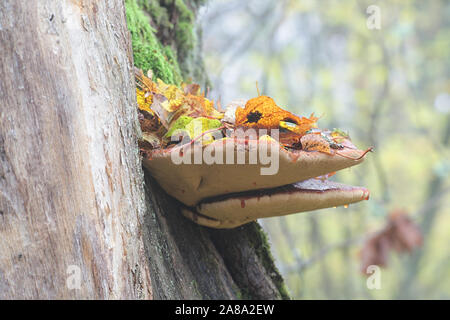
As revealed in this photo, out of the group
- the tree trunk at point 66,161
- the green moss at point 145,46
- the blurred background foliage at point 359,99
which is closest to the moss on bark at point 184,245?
the green moss at point 145,46

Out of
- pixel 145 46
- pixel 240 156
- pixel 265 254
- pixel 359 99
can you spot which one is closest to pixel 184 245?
pixel 265 254

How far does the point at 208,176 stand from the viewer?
1.23 meters

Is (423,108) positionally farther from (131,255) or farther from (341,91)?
(131,255)

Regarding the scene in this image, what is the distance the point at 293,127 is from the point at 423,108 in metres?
10.0

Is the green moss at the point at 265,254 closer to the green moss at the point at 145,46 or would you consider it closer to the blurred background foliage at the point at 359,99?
the green moss at the point at 145,46

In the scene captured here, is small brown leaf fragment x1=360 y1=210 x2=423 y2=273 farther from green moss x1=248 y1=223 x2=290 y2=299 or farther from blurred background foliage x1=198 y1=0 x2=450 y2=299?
green moss x1=248 y1=223 x2=290 y2=299

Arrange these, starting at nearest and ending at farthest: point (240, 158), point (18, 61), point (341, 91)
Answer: point (18, 61), point (240, 158), point (341, 91)

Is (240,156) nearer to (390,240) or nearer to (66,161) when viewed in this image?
(66,161)

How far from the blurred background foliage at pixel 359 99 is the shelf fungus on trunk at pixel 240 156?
6350 mm

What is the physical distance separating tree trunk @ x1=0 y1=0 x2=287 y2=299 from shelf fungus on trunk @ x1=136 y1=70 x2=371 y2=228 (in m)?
0.17

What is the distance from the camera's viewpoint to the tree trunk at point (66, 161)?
95 centimetres

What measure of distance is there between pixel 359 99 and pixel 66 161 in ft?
34.9
